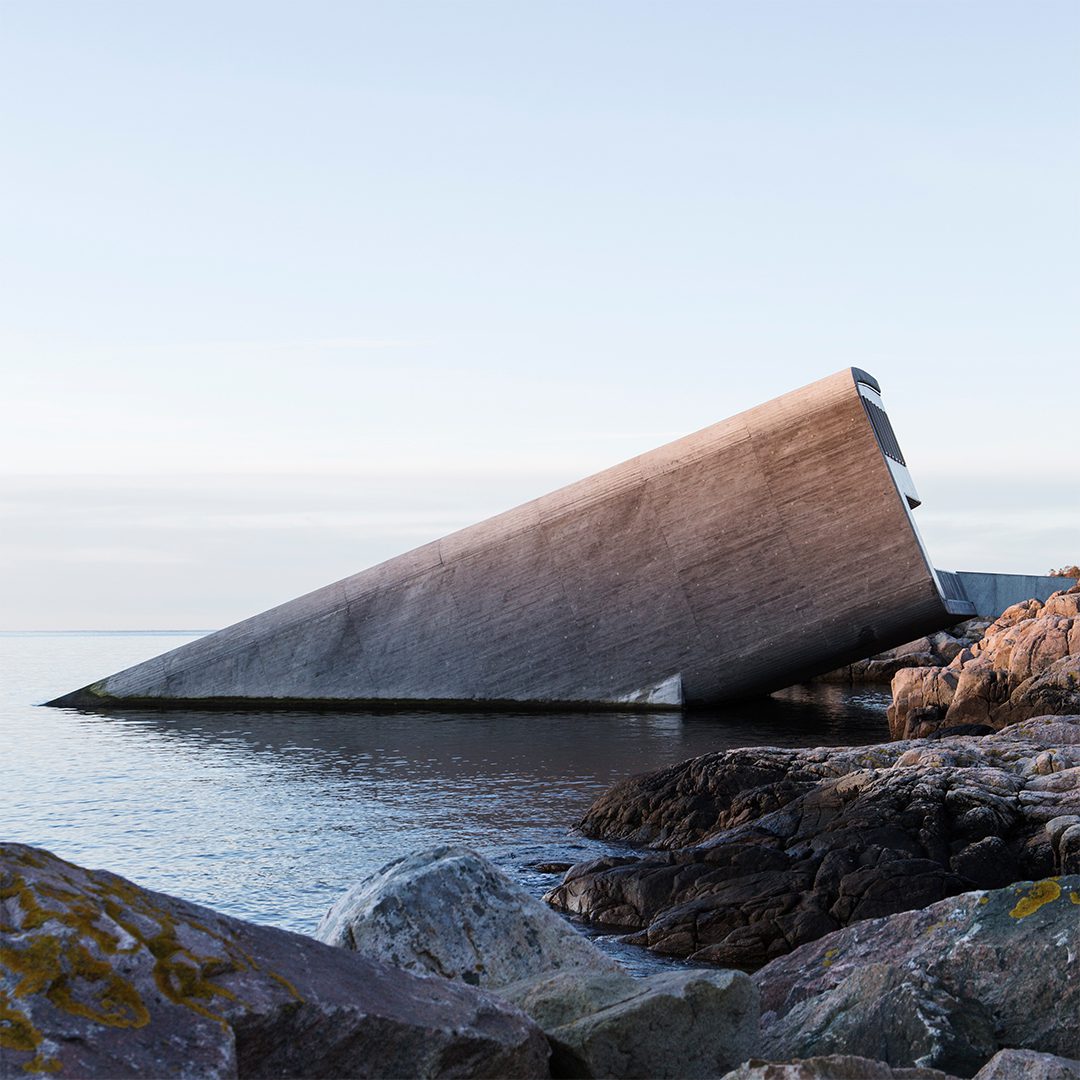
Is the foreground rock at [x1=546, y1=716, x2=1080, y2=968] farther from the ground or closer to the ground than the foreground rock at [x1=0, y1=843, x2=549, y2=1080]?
closer to the ground

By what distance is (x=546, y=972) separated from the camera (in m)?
4.34

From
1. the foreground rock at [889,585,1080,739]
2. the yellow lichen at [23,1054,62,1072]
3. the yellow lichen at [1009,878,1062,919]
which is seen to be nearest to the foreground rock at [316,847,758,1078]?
the yellow lichen at [1009,878,1062,919]

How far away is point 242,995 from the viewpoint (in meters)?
2.75

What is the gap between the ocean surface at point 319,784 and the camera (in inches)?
406

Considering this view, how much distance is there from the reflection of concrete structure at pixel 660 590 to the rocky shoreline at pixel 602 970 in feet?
40.2

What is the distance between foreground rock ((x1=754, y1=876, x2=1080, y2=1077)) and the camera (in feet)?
12.4

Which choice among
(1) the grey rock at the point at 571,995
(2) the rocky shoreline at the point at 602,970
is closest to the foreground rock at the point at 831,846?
(2) the rocky shoreline at the point at 602,970

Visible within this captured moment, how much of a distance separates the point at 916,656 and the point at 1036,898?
84.9 ft

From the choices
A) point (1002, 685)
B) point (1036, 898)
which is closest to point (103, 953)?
point (1036, 898)

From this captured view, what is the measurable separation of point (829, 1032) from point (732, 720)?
1752 cm

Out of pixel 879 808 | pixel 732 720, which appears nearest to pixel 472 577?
pixel 732 720

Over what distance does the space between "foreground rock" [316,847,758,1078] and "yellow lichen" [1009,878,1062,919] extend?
1.11 meters

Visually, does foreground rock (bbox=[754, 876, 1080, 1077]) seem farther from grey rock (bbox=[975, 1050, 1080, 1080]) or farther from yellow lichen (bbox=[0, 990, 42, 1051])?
yellow lichen (bbox=[0, 990, 42, 1051])

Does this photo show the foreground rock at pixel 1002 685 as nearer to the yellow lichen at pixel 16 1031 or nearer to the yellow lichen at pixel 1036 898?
the yellow lichen at pixel 1036 898
